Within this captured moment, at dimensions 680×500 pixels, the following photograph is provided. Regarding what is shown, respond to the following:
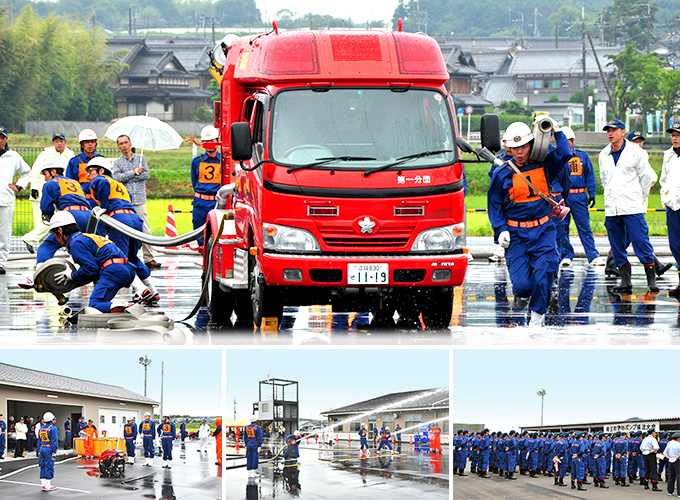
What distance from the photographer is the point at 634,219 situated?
47.2ft

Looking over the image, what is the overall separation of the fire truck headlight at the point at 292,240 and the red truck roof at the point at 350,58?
1561 millimetres

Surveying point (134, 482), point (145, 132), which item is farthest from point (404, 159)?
point (145, 132)

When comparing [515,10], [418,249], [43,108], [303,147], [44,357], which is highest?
[515,10]

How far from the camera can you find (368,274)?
1046 centimetres

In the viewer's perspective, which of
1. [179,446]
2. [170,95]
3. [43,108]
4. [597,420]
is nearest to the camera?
[179,446]

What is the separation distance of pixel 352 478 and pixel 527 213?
487 cm

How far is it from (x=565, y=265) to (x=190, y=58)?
7973 cm

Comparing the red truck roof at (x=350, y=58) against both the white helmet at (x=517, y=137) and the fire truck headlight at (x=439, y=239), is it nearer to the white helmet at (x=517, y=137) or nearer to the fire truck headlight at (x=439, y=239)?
the white helmet at (x=517, y=137)

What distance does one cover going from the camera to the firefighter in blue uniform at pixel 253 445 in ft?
21.7

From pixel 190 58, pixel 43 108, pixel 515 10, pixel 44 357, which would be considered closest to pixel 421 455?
pixel 44 357

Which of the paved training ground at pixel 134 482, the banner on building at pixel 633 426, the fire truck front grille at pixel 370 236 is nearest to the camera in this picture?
the paved training ground at pixel 134 482

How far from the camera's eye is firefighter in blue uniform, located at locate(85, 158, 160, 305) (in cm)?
1289

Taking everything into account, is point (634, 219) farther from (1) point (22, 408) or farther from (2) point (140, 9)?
(2) point (140, 9)

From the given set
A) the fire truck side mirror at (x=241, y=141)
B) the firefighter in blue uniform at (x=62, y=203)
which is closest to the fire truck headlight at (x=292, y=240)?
the fire truck side mirror at (x=241, y=141)
